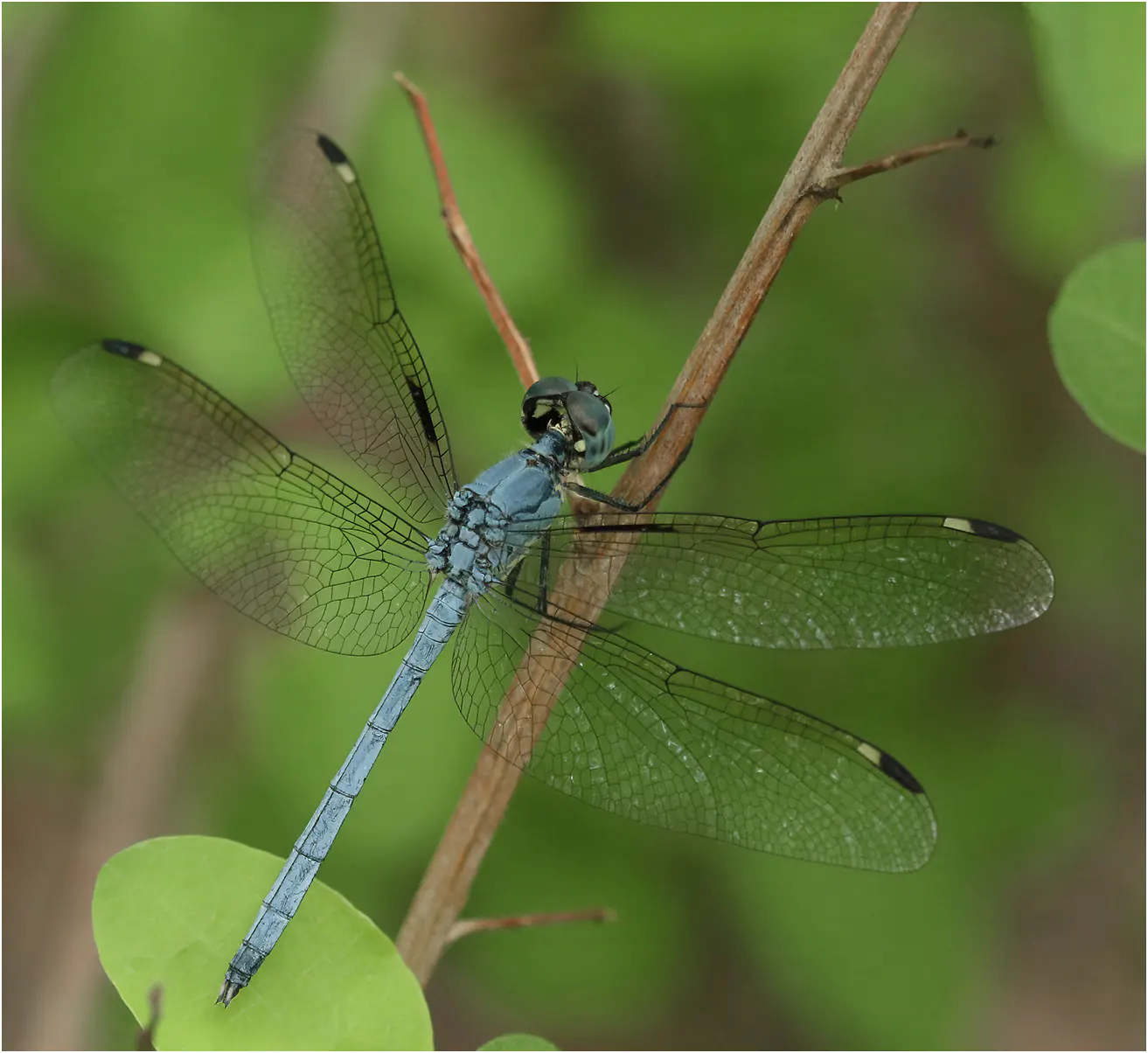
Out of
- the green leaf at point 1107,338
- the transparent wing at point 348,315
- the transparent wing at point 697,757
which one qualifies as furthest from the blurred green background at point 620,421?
the green leaf at point 1107,338

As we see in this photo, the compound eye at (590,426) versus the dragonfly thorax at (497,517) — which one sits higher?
the compound eye at (590,426)

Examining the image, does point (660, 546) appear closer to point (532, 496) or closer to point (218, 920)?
point (532, 496)

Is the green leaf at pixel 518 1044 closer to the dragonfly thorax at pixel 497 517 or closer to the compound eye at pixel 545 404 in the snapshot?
the dragonfly thorax at pixel 497 517

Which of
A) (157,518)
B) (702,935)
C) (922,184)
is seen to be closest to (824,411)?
(922,184)

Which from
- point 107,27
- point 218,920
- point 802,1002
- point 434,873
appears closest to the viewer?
point 218,920

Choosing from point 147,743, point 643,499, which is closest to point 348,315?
point 643,499

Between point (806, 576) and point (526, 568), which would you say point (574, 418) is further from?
point (806, 576)

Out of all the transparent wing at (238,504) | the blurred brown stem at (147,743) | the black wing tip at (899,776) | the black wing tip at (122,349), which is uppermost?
the black wing tip at (899,776)
